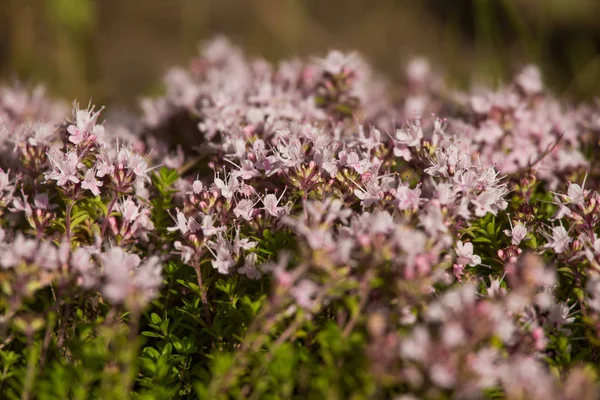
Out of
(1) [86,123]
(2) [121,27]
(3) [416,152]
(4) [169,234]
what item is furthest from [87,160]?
(2) [121,27]

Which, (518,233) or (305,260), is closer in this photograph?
(305,260)

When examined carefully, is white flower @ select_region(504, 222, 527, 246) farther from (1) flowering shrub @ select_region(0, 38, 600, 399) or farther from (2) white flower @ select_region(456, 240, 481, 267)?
(2) white flower @ select_region(456, 240, 481, 267)

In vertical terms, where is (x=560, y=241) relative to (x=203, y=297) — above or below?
above

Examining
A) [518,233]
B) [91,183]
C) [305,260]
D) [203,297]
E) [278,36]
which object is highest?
[278,36]

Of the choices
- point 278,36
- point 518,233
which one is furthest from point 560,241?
point 278,36

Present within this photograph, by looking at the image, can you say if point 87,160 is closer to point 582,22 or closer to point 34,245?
point 34,245

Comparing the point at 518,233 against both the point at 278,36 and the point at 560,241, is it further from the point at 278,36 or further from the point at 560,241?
the point at 278,36

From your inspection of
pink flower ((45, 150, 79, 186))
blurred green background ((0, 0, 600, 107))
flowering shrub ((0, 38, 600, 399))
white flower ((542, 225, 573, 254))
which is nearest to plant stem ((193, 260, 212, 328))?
flowering shrub ((0, 38, 600, 399))
